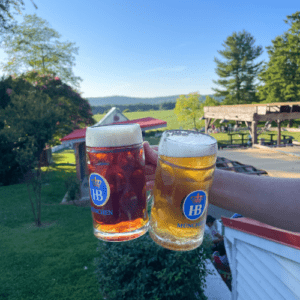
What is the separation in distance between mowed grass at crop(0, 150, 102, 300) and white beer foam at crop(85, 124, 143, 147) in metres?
5.73

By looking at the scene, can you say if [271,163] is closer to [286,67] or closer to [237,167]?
[237,167]

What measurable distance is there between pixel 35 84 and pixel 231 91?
33.9 metres

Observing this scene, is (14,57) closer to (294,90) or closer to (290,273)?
(290,273)

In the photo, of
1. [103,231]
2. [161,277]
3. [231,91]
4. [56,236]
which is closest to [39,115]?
[56,236]

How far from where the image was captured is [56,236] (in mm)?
9391

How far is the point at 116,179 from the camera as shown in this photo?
1.17 m

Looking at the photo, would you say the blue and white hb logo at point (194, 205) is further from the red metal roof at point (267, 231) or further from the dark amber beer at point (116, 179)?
the red metal roof at point (267, 231)

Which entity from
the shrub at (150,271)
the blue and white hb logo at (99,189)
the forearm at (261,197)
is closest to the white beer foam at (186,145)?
the blue and white hb logo at (99,189)

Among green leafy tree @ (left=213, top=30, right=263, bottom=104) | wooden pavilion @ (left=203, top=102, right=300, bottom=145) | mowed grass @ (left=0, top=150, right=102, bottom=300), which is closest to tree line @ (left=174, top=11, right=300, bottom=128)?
green leafy tree @ (left=213, top=30, right=263, bottom=104)

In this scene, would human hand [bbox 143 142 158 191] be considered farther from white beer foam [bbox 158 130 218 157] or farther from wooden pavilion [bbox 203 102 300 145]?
wooden pavilion [bbox 203 102 300 145]

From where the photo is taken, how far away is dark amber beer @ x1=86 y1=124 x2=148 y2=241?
1.15 metres

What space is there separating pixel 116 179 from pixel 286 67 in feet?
130

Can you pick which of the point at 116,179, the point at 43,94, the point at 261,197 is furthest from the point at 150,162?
the point at 43,94

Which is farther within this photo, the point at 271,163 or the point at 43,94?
the point at 43,94
